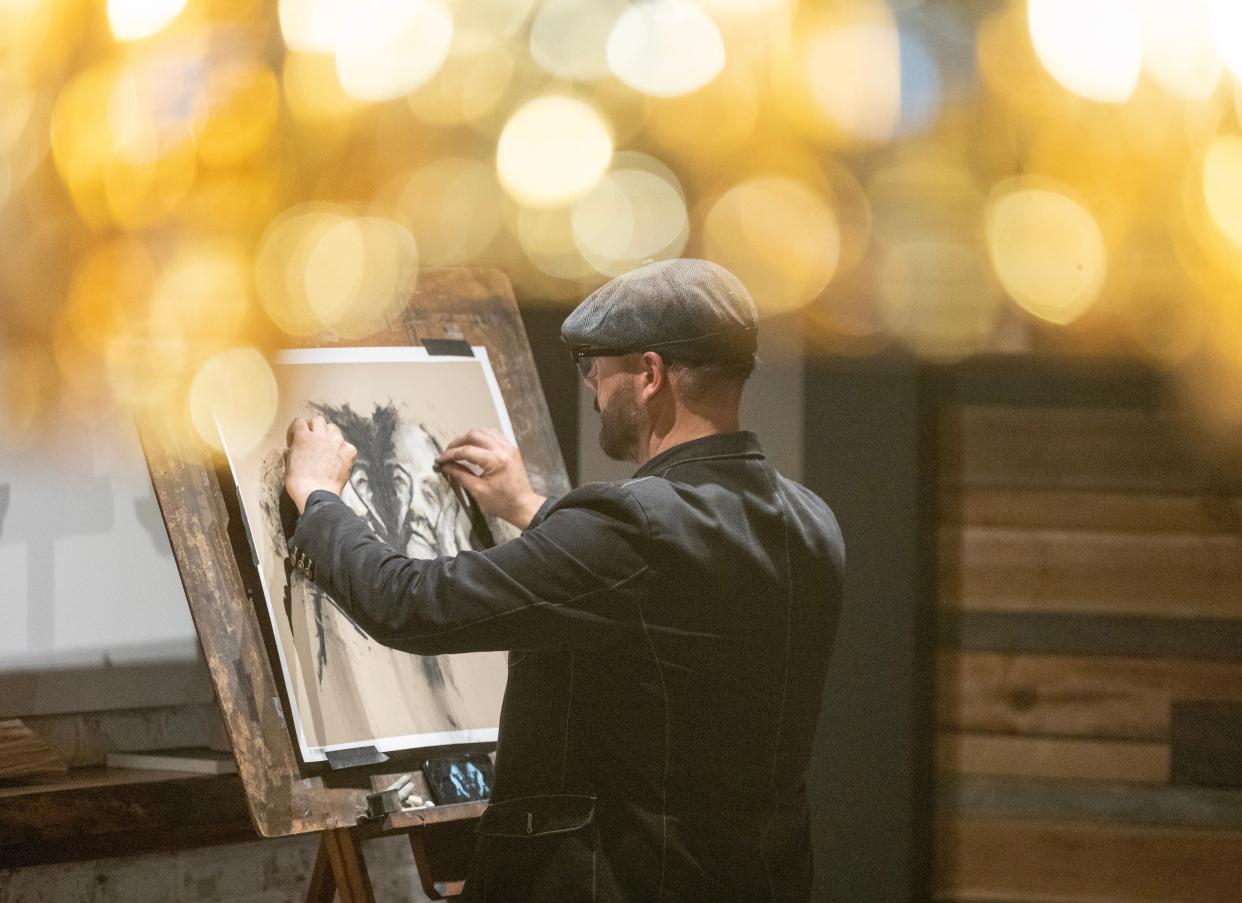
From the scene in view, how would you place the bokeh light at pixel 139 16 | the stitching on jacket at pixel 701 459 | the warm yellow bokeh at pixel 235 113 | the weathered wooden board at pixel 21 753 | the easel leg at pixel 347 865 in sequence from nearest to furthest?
the stitching on jacket at pixel 701 459 < the easel leg at pixel 347 865 < the weathered wooden board at pixel 21 753 < the bokeh light at pixel 139 16 < the warm yellow bokeh at pixel 235 113

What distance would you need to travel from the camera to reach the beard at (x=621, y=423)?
4.97ft

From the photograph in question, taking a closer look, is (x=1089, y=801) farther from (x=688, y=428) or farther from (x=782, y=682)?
(x=688, y=428)

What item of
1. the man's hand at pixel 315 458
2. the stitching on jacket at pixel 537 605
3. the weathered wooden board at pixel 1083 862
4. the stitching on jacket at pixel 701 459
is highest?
the stitching on jacket at pixel 701 459

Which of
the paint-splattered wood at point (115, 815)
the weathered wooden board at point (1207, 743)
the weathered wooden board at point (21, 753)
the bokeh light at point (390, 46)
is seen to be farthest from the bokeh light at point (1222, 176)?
the weathered wooden board at point (21, 753)

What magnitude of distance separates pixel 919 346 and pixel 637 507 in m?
1.54

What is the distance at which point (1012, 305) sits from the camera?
278 cm

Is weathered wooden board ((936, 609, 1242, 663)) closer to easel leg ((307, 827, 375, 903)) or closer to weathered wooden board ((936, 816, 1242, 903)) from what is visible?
weathered wooden board ((936, 816, 1242, 903))

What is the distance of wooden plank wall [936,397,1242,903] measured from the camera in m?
2.76

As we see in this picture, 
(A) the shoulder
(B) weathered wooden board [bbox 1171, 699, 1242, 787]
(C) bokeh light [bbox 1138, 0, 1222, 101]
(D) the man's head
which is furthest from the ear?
(B) weathered wooden board [bbox 1171, 699, 1242, 787]

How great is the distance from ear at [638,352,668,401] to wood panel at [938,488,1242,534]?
4.86 feet

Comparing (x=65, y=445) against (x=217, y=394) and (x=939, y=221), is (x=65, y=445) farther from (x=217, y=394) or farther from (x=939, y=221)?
(x=939, y=221)

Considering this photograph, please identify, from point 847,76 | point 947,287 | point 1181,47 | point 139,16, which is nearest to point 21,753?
point 139,16

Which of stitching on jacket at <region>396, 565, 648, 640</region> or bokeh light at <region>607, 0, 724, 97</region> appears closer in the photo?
stitching on jacket at <region>396, 565, 648, 640</region>

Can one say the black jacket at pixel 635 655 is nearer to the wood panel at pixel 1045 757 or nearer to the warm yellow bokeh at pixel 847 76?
the wood panel at pixel 1045 757
